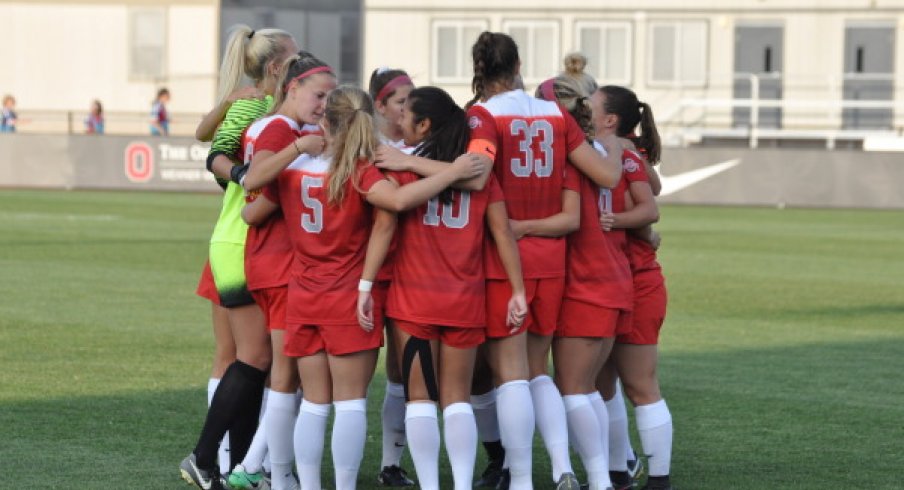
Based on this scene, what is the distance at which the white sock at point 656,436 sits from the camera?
7531 millimetres

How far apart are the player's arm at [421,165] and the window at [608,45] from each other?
128 feet

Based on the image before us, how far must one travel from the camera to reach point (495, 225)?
6.88m

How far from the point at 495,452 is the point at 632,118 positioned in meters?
1.72

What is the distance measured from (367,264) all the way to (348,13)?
45.9m

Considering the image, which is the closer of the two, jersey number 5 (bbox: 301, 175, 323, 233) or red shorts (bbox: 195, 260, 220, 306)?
jersey number 5 (bbox: 301, 175, 323, 233)

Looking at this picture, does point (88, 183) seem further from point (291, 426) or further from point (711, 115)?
point (291, 426)

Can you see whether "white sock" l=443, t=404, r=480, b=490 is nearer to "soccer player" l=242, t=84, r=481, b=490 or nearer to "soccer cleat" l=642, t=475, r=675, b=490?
"soccer player" l=242, t=84, r=481, b=490

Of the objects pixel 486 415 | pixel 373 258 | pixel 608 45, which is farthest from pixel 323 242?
pixel 608 45

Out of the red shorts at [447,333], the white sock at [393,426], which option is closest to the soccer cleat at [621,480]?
the white sock at [393,426]

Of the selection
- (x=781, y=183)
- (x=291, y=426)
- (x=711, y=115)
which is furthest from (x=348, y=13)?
(x=291, y=426)

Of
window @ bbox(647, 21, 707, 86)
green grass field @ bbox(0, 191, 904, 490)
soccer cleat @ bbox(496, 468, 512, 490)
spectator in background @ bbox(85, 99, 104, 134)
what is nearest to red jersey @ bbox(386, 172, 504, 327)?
soccer cleat @ bbox(496, 468, 512, 490)

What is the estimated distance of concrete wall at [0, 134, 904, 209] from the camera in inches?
1254

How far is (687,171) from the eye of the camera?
3316cm

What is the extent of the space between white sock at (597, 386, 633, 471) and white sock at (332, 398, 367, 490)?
1369mm
